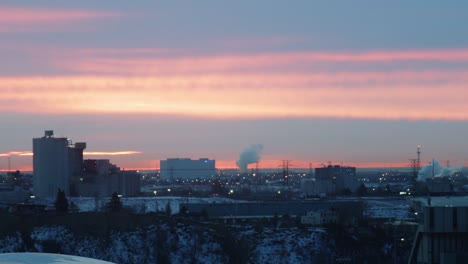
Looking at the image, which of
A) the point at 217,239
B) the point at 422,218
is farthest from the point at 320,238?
the point at 422,218

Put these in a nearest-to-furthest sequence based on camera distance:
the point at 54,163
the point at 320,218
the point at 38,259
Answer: the point at 38,259, the point at 320,218, the point at 54,163

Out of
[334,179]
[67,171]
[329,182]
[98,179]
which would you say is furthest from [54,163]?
[334,179]

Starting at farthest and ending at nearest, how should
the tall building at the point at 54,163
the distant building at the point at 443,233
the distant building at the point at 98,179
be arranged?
the distant building at the point at 98,179 → the tall building at the point at 54,163 → the distant building at the point at 443,233

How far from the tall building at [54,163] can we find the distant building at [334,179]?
31.1 m

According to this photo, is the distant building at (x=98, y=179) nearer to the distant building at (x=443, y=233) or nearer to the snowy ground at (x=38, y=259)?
the snowy ground at (x=38, y=259)

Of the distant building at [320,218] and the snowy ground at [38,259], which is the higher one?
the snowy ground at [38,259]

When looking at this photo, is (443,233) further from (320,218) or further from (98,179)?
(98,179)

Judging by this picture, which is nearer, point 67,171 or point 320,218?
point 320,218

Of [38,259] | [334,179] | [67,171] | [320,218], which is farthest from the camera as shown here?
[334,179]

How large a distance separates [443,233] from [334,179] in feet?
323

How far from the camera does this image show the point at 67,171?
8175 centimetres

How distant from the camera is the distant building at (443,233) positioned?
1399 cm

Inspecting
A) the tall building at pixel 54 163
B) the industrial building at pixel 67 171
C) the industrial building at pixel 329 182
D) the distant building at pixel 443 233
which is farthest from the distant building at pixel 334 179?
the distant building at pixel 443 233

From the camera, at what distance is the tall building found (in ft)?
262
